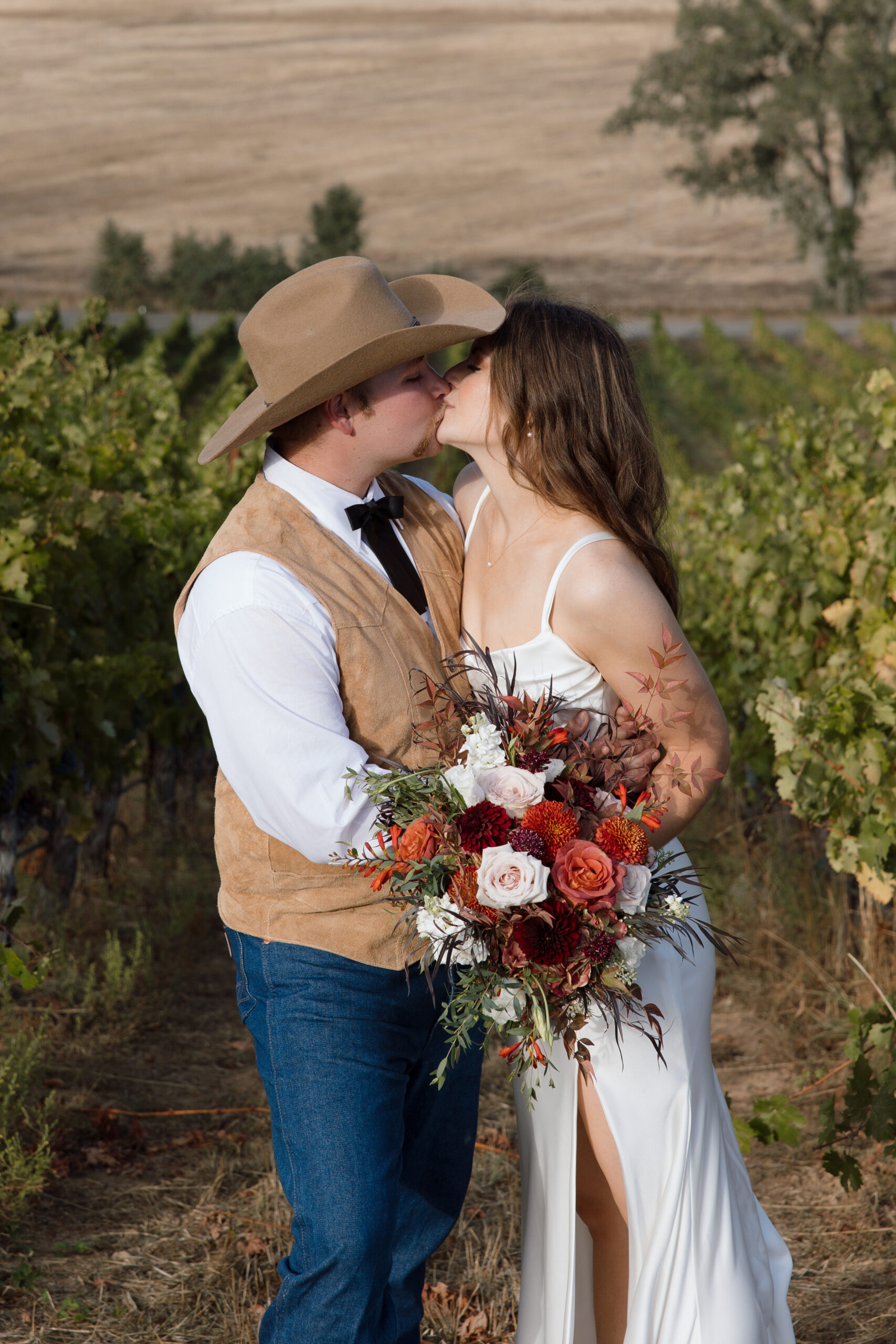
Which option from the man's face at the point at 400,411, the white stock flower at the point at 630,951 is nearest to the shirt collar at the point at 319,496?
the man's face at the point at 400,411

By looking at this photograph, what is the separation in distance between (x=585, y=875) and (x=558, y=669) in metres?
0.62

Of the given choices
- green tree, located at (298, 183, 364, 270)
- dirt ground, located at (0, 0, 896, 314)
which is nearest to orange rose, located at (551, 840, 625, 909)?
dirt ground, located at (0, 0, 896, 314)

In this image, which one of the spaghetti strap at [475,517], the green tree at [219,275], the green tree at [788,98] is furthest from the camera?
the green tree at [219,275]

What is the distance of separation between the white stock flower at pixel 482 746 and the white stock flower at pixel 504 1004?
0.34m

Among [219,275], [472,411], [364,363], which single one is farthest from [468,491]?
[219,275]

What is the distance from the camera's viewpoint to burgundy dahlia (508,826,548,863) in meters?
1.84

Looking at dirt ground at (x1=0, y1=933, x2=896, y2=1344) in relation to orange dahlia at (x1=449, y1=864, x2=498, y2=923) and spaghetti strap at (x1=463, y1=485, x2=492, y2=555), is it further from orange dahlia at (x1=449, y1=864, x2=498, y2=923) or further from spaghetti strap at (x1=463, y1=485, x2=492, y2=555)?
spaghetti strap at (x1=463, y1=485, x2=492, y2=555)

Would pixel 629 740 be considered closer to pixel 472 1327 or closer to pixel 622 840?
pixel 622 840

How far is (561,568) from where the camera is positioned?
232 cm

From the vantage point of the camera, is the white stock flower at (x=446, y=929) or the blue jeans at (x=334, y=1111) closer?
the white stock flower at (x=446, y=929)

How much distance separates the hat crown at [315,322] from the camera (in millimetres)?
2271

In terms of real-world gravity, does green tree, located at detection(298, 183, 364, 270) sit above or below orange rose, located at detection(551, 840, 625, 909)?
above

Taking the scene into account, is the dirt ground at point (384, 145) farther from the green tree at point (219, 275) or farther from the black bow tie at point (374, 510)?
the black bow tie at point (374, 510)

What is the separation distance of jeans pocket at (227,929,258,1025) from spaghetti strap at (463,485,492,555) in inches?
38.5
